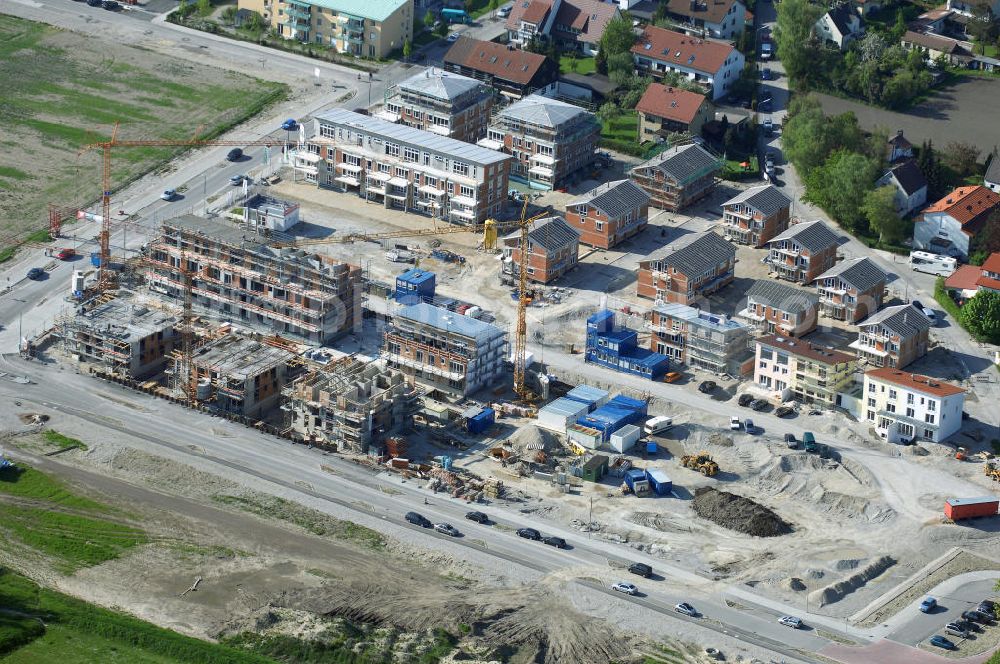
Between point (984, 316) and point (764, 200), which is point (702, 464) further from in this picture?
point (764, 200)

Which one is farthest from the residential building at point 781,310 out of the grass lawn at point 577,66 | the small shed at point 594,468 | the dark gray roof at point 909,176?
the grass lawn at point 577,66

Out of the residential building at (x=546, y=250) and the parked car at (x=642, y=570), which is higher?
the residential building at (x=546, y=250)

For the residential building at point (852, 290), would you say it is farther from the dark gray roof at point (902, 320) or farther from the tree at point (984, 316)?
the tree at point (984, 316)

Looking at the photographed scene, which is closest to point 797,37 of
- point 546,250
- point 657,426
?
point 546,250

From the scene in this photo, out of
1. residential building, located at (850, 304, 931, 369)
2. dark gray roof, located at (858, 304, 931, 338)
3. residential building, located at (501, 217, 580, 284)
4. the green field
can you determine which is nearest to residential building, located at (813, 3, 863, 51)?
residential building, located at (501, 217, 580, 284)

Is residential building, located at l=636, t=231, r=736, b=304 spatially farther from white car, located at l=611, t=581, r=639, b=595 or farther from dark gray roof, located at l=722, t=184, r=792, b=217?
white car, located at l=611, t=581, r=639, b=595

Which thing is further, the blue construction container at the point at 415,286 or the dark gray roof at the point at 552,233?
the dark gray roof at the point at 552,233

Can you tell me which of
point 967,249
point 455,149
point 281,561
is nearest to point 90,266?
point 455,149
